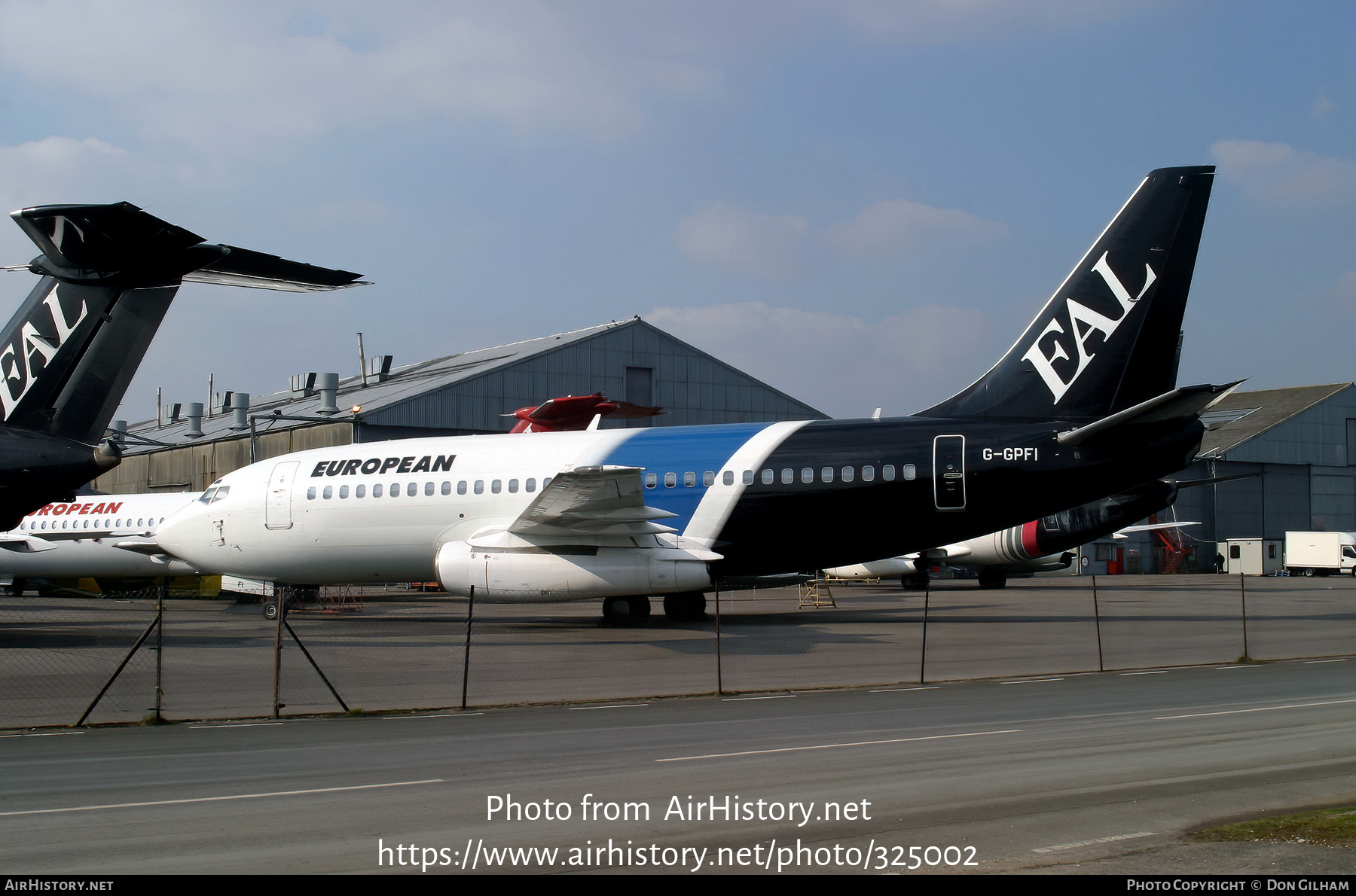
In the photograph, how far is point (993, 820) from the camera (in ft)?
21.0

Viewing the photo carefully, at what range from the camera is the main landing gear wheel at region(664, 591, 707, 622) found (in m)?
23.2

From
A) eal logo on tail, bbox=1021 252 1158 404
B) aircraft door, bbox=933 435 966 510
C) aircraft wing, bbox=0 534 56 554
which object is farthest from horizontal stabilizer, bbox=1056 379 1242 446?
aircraft wing, bbox=0 534 56 554

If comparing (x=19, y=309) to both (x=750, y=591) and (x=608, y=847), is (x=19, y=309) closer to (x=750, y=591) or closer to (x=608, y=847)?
(x=608, y=847)

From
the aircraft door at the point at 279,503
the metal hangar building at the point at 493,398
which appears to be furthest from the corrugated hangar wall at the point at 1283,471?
the aircraft door at the point at 279,503

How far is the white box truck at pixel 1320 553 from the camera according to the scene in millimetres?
58688

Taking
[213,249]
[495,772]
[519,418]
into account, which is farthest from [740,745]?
[519,418]

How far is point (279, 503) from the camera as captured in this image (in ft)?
76.1

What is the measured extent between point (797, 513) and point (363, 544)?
8.95 m

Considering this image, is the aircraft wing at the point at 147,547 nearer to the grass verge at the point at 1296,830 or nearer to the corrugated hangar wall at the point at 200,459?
the corrugated hangar wall at the point at 200,459

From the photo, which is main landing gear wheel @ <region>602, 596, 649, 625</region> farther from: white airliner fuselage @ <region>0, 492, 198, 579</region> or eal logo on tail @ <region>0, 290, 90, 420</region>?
white airliner fuselage @ <region>0, 492, 198, 579</region>

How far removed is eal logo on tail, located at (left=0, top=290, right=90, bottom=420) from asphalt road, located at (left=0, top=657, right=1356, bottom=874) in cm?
667

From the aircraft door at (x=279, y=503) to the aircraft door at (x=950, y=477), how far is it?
13280 mm

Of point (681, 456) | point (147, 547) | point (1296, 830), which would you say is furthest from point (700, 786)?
point (147, 547)

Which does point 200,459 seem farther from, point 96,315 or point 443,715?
point 443,715
